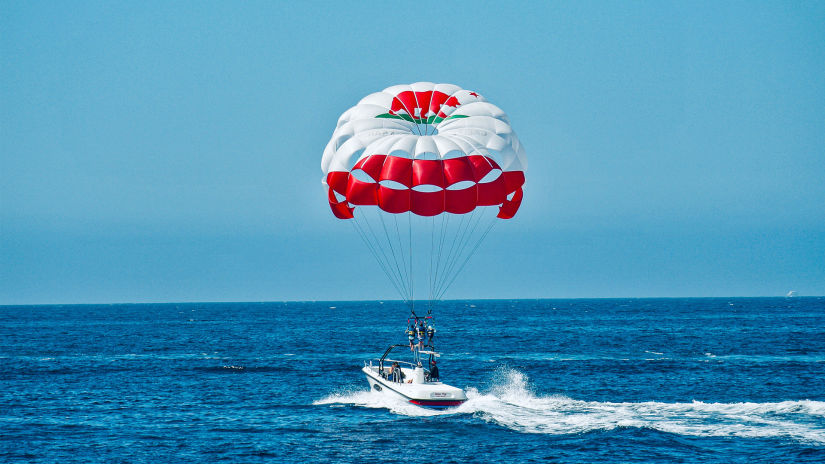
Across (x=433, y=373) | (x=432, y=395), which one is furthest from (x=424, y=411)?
(x=433, y=373)

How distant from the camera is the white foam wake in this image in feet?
94.7

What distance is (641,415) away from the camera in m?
31.9

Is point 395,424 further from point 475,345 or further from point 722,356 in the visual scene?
point 475,345

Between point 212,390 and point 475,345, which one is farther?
point 475,345

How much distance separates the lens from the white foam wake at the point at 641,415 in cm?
2886

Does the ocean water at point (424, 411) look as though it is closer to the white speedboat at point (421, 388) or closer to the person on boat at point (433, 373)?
the white speedboat at point (421, 388)

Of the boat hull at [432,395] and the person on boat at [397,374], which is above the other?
the person on boat at [397,374]

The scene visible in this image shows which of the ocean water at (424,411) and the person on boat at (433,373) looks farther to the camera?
the person on boat at (433,373)

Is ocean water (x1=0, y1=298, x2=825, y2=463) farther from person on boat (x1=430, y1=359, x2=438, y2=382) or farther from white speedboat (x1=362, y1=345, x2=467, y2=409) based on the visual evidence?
person on boat (x1=430, y1=359, x2=438, y2=382)

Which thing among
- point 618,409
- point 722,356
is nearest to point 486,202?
point 618,409

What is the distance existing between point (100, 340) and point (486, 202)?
223 feet

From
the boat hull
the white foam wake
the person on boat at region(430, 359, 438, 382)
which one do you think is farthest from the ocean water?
the person on boat at region(430, 359, 438, 382)

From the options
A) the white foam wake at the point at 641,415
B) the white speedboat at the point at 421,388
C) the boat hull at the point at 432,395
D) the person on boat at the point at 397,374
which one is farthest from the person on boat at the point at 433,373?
the person on boat at the point at 397,374

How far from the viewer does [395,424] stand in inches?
1204
